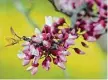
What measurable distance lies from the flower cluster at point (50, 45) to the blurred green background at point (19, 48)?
2 centimetres

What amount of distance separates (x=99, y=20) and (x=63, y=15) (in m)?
0.12

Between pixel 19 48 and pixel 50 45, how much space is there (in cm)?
11

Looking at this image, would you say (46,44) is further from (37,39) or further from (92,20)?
(92,20)

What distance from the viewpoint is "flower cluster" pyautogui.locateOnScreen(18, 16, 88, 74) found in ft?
3.19

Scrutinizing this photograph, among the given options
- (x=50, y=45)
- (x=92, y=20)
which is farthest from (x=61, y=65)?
(x=92, y=20)

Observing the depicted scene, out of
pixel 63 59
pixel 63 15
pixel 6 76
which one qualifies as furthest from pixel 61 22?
pixel 6 76

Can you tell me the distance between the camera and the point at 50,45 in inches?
38.5

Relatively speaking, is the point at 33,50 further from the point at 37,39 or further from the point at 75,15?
the point at 75,15

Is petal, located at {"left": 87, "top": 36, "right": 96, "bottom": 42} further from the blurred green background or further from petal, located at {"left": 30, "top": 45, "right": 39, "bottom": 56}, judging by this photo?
petal, located at {"left": 30, "top": 45, "right": 39, "bottom": 56}

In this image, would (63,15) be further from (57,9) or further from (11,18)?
(11,18)

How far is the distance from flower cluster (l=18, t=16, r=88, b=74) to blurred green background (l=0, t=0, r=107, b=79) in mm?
16

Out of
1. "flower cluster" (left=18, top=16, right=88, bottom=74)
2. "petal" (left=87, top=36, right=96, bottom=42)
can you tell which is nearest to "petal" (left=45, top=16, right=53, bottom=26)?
"flower cluster" (left=18, top=16, right=88, bottom=74)

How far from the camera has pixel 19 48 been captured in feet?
3.19

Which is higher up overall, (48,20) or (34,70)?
(48,20)
